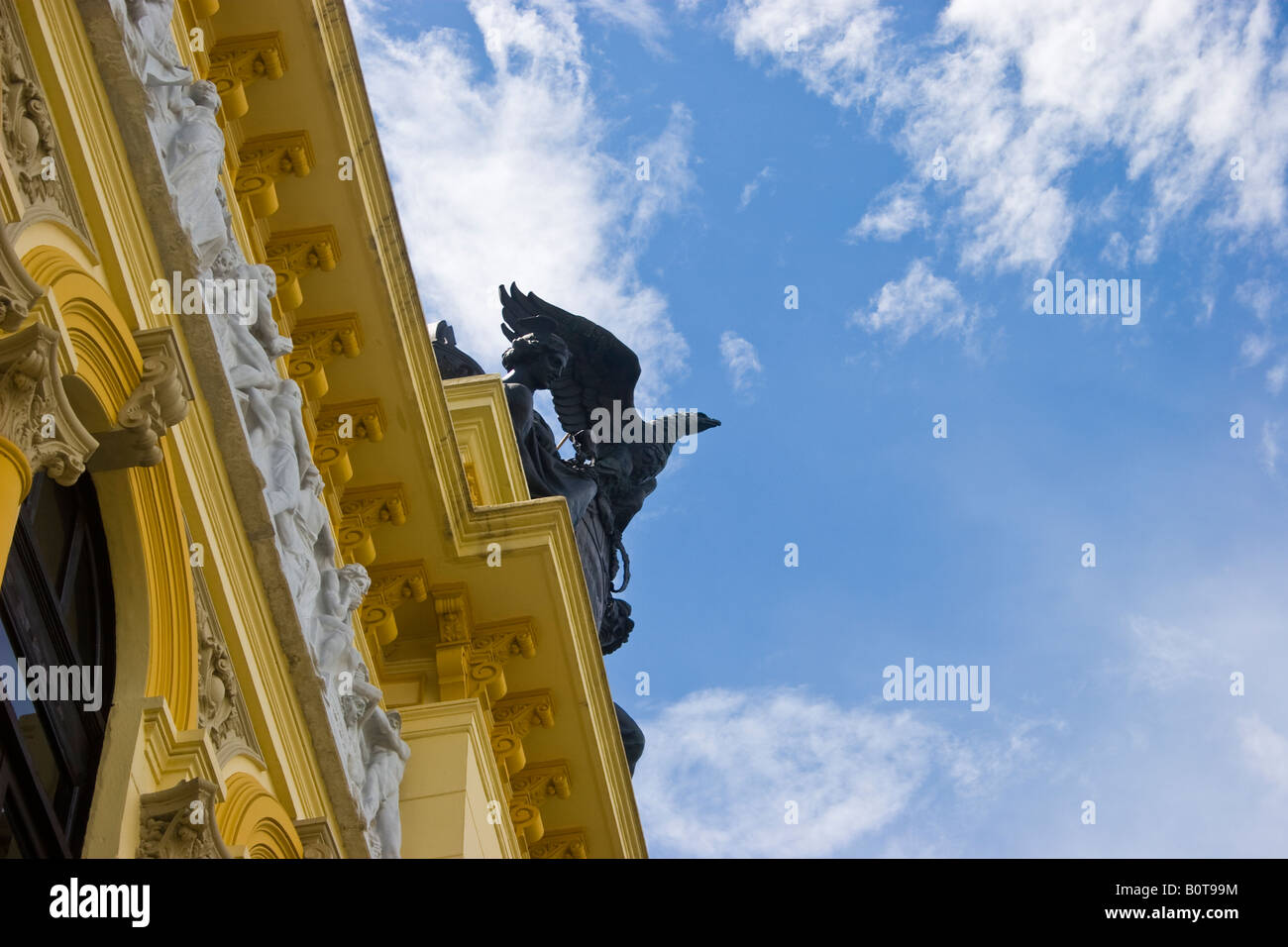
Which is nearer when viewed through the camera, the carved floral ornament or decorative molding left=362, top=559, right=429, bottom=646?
the carved floral ornament

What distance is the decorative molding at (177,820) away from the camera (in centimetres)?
909

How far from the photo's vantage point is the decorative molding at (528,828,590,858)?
17.7 meters

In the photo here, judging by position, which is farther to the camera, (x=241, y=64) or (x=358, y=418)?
(x=358, y=418)

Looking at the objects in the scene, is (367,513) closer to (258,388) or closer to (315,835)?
(258,388)

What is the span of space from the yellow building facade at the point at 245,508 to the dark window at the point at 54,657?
0.02 meters

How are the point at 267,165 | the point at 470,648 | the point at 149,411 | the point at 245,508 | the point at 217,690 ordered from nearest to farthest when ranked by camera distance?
the point at 149,411 → the point at 217,690 → the point at 245,508 → the point at 267,165 → the point at 470,648

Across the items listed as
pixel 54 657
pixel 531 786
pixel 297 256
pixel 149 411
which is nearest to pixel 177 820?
pixel 54 657

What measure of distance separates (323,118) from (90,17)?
13.5ft

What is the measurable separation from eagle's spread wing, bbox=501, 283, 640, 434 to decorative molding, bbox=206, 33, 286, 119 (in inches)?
342

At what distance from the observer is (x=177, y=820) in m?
9.12

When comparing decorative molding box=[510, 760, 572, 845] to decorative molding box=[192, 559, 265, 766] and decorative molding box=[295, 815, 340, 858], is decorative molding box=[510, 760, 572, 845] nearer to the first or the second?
decorative molding box=[295, 815, 340, 858]

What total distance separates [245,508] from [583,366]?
11328mm

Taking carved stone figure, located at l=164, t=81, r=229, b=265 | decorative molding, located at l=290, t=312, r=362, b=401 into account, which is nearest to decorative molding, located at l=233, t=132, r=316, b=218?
decorative molding, located at l=290, t=312, r=362, b=401

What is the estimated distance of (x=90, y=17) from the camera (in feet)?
31.0
